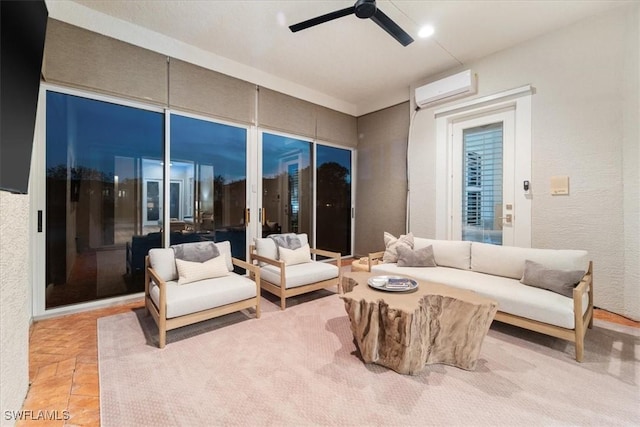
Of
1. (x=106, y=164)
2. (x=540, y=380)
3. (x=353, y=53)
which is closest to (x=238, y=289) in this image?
(x=106, y=164)

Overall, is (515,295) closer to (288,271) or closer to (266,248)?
(288,271)

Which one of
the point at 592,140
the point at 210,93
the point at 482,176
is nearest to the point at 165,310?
the point at 210,93

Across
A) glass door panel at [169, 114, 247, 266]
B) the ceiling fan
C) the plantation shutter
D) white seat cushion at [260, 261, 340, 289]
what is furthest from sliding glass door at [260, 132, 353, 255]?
the plantation shutter

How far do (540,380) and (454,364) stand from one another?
536 millimetres

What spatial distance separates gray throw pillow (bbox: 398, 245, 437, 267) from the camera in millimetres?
3428

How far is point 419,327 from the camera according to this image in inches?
77.9

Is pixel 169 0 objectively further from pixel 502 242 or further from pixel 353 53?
pixel 502 242

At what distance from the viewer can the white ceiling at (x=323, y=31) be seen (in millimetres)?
2934

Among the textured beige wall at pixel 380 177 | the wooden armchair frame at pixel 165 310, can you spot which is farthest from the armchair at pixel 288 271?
the textured beige wall at pixel 380 177

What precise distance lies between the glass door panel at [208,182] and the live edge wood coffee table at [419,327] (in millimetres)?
2664

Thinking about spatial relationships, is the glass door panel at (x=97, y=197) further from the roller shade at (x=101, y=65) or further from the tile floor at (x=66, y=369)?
the tile floor at (x=66, y=369)

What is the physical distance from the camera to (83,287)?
313 centimetres

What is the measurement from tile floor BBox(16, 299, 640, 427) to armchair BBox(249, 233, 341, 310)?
1.68 m

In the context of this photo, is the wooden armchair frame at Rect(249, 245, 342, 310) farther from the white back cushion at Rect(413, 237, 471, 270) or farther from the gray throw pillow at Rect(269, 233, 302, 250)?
the white back cushion at Rect(413, 237, 471, 270)
